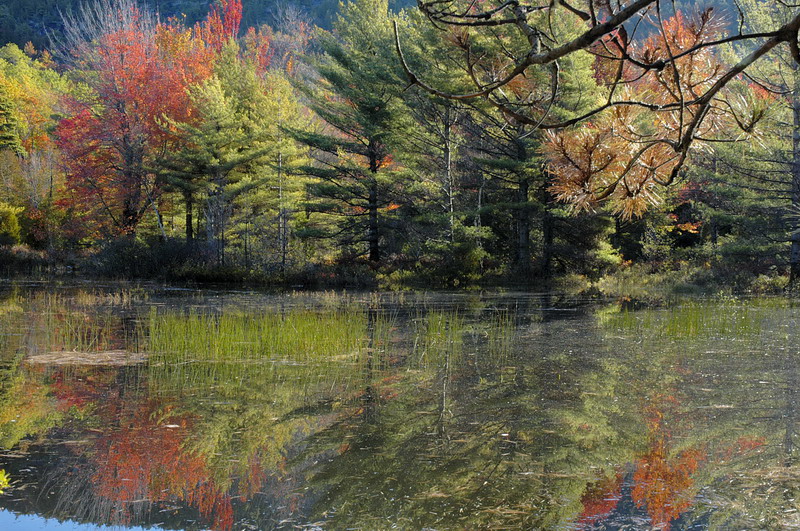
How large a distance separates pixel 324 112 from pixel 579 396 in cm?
1921

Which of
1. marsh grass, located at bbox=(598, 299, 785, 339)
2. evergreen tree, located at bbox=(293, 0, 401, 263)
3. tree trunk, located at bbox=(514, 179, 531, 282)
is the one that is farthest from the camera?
evergreen tree, located at bbox=(293, 0, 401, 263)

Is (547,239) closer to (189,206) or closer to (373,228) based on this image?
(373,228)

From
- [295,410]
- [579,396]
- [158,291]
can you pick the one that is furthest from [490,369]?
[158,291]

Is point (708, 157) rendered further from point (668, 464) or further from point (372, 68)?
point (668, 464)

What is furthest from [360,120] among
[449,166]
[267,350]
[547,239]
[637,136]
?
[637,136]

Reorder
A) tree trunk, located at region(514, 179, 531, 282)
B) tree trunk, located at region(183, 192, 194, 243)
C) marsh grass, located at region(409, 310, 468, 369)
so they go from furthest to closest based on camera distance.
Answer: tree trunk, located at region(183, 192, 194, 243)
tree trunk, located at region(514, 179, 531, 282)
marsh grass, located at region(409, 310, 468, 369)

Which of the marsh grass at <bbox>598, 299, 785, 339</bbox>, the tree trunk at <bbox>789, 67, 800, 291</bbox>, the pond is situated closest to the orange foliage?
the pond

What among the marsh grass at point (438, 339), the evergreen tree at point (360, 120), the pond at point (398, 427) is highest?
the evergreen tree at point (360, 120)

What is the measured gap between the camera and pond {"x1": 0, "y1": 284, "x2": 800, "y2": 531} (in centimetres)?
420

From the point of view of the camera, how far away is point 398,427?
5.80 metres

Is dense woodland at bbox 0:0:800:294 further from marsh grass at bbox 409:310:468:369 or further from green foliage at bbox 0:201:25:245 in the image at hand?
marsh grass at bbox 409:310:468:369

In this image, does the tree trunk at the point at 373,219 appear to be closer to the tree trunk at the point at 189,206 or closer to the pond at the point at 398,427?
the tree trunk at the point at 189,206

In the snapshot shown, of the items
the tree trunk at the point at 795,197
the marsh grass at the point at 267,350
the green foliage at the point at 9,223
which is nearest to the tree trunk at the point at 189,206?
the green foliage at the point at 9,223

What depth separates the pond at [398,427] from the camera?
13.8 feet
